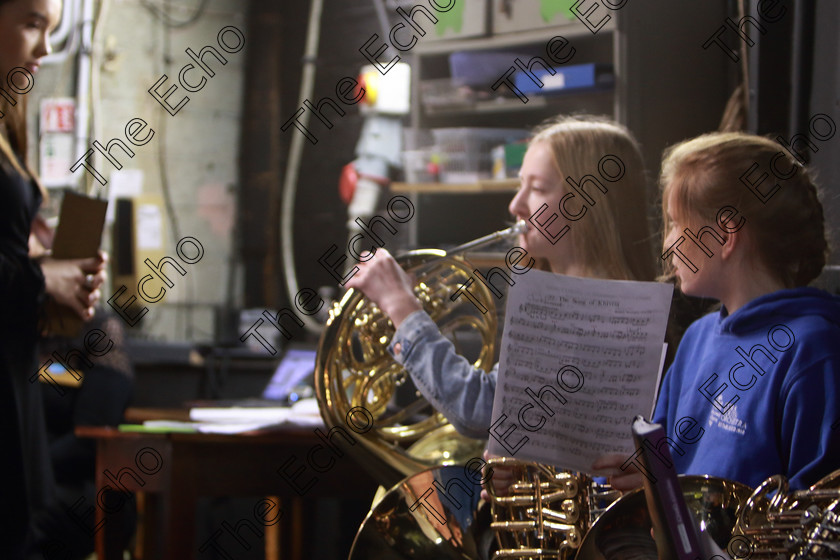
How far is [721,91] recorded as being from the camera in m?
1.83

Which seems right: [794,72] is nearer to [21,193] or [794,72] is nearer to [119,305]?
[21,193]

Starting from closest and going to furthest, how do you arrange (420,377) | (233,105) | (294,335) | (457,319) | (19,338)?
1. (420,377)
2. (19,338)
3. (457,319)
4. (294,335)
5. (233,105)

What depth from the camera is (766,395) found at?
38.2 inches

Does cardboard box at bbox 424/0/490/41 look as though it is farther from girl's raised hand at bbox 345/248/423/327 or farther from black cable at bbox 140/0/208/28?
black cable at bbox 140/0/208/28

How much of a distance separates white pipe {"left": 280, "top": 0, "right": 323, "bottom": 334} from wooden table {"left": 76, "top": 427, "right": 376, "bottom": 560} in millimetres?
1572

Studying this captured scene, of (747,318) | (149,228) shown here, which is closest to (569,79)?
(747,318)

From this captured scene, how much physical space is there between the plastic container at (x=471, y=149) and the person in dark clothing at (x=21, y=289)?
1124mm

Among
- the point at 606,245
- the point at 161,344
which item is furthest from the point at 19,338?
the point at 161,344

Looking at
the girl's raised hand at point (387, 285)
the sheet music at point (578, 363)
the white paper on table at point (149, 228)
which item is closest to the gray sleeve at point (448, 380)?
the girl's raised hand at point (387, 285)

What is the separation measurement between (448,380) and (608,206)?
0.41m

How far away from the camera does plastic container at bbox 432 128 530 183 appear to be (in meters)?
2.39

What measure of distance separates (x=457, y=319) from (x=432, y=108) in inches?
42.8

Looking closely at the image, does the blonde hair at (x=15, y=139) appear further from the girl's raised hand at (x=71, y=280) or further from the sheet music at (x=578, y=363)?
the sheet music at (x=578, y=363)

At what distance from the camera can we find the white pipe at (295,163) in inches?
131
